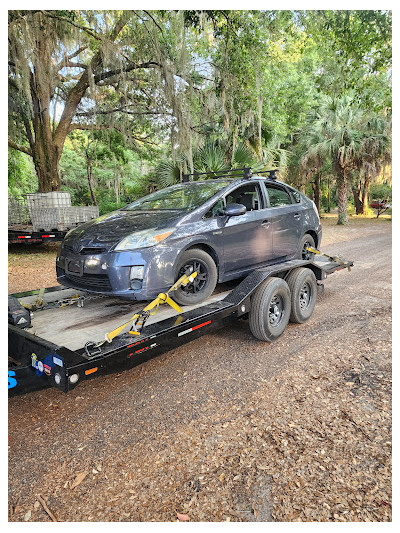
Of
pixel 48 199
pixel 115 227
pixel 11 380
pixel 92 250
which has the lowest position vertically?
pixel 11 380

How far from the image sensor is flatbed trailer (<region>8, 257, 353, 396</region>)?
8.97 feet

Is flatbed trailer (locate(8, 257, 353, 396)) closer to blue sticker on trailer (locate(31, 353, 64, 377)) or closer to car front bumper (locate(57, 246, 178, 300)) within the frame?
blue sticker on trailer (locate(31, 353, 64, 377))

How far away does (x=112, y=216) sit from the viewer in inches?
183

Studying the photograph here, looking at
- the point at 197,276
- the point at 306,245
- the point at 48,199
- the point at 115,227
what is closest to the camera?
the point at 115,227

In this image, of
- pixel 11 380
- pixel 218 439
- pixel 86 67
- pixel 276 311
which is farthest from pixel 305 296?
pixel 86 67

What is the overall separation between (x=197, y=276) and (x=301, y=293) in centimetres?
188

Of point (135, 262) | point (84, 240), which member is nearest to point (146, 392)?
point (135, 262)

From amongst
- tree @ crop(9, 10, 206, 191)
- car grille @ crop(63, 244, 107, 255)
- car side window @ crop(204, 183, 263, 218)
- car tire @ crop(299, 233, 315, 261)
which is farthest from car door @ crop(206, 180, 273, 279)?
tree @ crop(9, 10, 206, 191)

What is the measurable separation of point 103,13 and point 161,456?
9.92m

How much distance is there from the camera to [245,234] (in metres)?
4.70

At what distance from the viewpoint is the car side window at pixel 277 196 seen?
536 cm

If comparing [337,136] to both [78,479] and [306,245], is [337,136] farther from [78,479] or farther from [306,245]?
[78,479]

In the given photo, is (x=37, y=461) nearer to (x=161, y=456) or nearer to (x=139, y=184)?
(x=161, y=456)

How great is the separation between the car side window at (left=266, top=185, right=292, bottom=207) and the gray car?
0.06 ft
